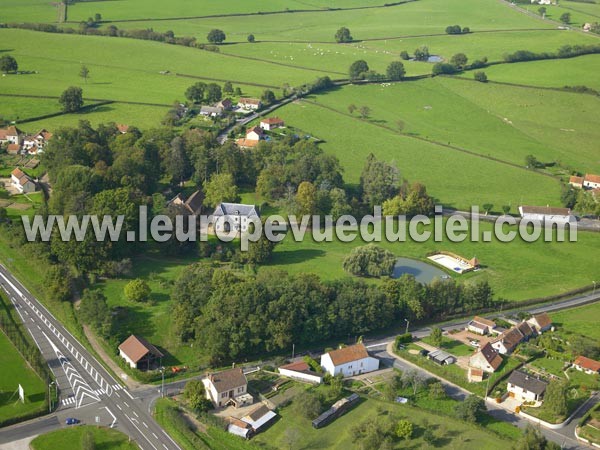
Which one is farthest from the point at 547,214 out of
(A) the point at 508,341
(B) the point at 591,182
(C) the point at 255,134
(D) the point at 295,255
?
→ (C) the point at 255,134

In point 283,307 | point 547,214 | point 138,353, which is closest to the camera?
point 138,353

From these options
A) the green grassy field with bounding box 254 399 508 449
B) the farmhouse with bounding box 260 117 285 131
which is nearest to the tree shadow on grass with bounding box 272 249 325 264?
the green grassy field with bounding box 254 399 508 449

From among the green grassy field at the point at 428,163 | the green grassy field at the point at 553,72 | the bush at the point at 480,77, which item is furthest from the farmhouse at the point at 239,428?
the green grassy field at the point at 553,72

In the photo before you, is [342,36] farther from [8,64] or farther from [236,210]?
[236,210]

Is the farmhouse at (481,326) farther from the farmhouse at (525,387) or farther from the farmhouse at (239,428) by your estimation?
the farmhouse at (239,428)

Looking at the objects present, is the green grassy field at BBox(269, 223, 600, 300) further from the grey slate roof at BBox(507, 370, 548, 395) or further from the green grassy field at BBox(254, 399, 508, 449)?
the green grassy field at BBox(254, 399, 508, 449)

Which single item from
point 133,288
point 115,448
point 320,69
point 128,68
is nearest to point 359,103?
point 320,69
